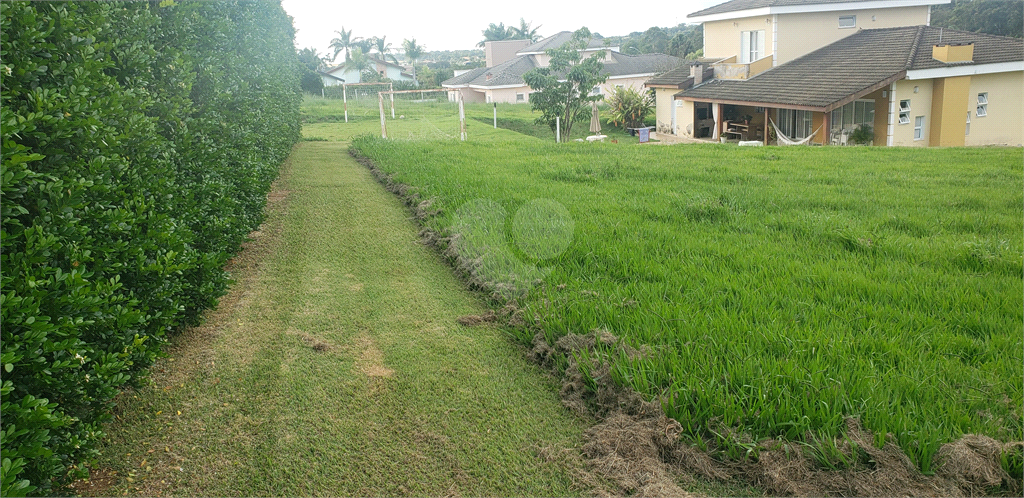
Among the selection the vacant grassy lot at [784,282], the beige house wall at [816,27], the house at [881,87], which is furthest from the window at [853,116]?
the vacant grassy lot at [784,282]

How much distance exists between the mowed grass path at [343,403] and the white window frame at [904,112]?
1949 centimetres

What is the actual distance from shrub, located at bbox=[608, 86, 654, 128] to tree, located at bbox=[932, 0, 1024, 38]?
14843 mm

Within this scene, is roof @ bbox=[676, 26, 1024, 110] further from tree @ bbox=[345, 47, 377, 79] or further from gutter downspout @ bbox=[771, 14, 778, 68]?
tree @ bbox=[345, 47, 377, 79]

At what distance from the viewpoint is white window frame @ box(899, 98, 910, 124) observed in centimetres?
2102

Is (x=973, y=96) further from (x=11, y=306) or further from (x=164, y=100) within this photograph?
(x=11, y=306)

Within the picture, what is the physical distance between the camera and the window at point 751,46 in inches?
1067

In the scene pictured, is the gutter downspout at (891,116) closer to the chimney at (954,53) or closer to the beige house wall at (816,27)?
the chimney at (954,53)

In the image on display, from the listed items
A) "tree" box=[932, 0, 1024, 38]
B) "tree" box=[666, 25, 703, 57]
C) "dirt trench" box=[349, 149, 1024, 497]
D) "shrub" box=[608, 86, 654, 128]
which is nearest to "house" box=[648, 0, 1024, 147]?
"shrub" box=[608, 86, 654, 128]

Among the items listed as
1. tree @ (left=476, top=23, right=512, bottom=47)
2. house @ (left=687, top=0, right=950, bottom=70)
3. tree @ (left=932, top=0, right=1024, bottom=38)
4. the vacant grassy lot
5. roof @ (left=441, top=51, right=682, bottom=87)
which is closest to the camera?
the vacant grassy lot

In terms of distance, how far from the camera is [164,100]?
16.1 ft

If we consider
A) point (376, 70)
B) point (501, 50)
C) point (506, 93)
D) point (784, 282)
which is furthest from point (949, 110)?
point (376, 70)

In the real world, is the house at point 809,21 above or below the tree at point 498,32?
below

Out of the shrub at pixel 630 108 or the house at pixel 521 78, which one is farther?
the house at pixel 521 78

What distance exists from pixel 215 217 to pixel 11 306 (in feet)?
11.4
